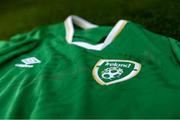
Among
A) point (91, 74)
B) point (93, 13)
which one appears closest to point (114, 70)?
point (91, 74)

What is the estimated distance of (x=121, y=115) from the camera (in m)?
1.01

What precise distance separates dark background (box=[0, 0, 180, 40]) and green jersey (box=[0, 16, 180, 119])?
0.29 metres

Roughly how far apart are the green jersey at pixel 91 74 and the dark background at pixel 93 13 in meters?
0.29

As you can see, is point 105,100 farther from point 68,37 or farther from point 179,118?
point 68,37

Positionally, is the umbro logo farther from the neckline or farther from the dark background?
the dark background

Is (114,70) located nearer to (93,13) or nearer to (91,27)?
(91,27)

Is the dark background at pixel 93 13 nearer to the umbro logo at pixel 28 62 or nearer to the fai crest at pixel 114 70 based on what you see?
the fai crest at pixel 114 70

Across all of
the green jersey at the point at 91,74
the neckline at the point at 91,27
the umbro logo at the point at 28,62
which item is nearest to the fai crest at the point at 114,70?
the green jersey at the point at 91,74

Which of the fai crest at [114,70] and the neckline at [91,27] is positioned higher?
the neckline at [91,27]

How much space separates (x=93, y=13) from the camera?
205 cm

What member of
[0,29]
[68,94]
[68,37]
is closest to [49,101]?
[68,94]

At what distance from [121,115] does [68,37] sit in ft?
1.88

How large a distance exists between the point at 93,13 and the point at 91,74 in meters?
0.87

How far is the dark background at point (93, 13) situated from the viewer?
173cm
